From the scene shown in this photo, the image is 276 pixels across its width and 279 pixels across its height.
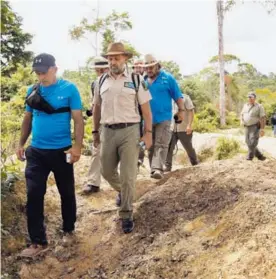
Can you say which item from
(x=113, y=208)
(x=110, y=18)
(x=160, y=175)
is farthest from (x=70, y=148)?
(x=110, y=18)

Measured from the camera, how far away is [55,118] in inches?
166

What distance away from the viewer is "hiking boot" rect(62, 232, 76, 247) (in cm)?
453

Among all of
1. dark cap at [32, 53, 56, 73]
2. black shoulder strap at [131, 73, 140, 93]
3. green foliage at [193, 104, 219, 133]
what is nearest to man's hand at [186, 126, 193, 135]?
black shoulder strap at [131, 73, 140, 93]

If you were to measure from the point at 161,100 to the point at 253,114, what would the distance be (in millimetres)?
4363

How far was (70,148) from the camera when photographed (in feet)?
14.2

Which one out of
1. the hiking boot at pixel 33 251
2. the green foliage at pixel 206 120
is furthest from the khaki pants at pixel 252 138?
the green foliage at pixel 206 120

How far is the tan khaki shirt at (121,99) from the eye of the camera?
14.1 ft

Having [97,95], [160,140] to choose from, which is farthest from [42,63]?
[160,140]

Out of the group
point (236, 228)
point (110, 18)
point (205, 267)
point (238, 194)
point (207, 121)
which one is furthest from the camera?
point (110, 18)

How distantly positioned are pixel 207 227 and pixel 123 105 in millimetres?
1389

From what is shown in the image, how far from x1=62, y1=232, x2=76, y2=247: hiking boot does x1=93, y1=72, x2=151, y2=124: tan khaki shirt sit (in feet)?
4.11

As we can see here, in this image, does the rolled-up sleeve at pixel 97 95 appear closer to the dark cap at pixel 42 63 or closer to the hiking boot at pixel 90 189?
the dark cap at pixel 42 63

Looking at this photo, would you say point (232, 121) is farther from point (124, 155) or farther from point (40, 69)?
point (40, 69)

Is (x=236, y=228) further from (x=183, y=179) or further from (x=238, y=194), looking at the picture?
(x=183, y=179)
